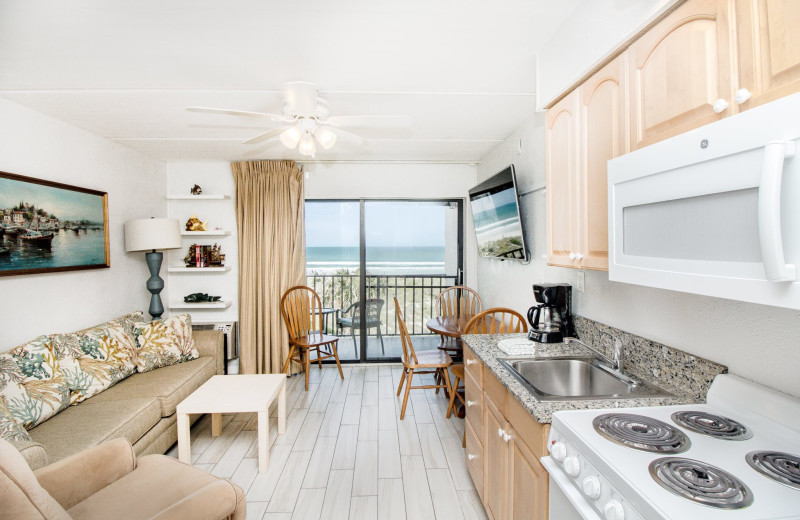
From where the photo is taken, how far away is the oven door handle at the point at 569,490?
974 millimetres

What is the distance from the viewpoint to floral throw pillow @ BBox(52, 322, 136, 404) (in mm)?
2328

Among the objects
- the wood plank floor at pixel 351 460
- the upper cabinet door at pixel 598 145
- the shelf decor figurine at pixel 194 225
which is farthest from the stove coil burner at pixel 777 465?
the shelf decor figurine at pixel 194 225

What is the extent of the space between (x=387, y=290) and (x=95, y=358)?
9.16 feet

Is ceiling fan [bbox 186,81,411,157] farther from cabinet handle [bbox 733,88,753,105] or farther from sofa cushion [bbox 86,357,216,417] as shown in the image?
sofa cushion [bbox 86,357,216,417]

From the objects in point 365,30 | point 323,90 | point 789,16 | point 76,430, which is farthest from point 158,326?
point 789,16

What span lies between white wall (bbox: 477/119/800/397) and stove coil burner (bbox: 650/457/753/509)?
16.9 inches

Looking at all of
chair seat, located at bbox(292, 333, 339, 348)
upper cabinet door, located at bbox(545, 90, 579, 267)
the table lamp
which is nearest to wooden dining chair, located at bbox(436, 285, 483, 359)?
chair seat, located at bbox(292, 333, 339, 348)

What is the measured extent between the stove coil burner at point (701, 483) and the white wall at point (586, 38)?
1266 millimetres

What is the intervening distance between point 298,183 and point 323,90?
195cm

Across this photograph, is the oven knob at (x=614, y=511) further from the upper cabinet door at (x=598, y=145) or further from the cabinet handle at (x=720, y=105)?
the cabinet handle at (x=720, y=105)

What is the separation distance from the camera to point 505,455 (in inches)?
61.4

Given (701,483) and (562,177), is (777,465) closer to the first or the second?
(701,483)

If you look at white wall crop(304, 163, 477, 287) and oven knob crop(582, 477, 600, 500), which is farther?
white wall crop(304, 163, 477, 287)

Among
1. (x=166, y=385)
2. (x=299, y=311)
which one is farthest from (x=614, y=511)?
(x=299, y=311)
